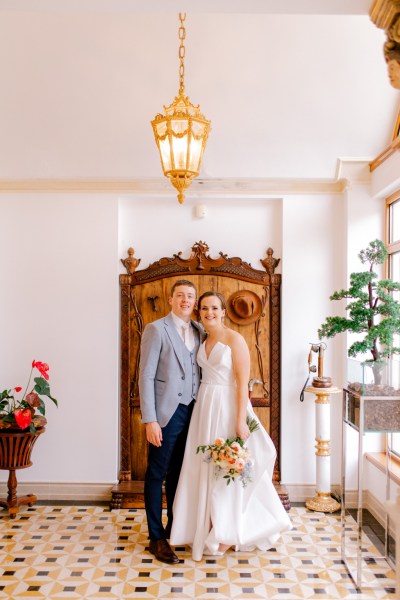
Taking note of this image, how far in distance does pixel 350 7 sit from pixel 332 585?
3.29 meters

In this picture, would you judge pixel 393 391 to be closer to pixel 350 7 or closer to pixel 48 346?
pixel 350 7

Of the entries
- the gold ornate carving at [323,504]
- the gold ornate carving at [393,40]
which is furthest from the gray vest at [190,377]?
the gold ornate carving at [393,40]

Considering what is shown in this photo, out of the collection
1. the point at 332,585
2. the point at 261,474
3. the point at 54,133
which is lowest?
the point at 332,585

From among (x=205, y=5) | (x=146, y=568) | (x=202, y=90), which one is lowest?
(x=146, y=568)

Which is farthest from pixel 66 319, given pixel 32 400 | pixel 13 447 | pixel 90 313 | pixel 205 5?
pixel 205 5

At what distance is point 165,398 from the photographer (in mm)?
4434

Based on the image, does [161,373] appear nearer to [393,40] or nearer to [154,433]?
[154,433]

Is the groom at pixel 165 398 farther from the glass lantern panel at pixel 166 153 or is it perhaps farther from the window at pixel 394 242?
the window at pixel 394 242

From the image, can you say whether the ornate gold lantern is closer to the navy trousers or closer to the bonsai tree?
the bonsai tree

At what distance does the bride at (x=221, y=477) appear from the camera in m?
4.32

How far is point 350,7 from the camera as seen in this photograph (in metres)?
2.38

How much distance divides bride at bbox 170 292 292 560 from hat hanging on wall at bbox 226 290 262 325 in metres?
1.31

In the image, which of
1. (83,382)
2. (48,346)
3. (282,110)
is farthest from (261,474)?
(282,110)

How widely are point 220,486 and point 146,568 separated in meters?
0.72
